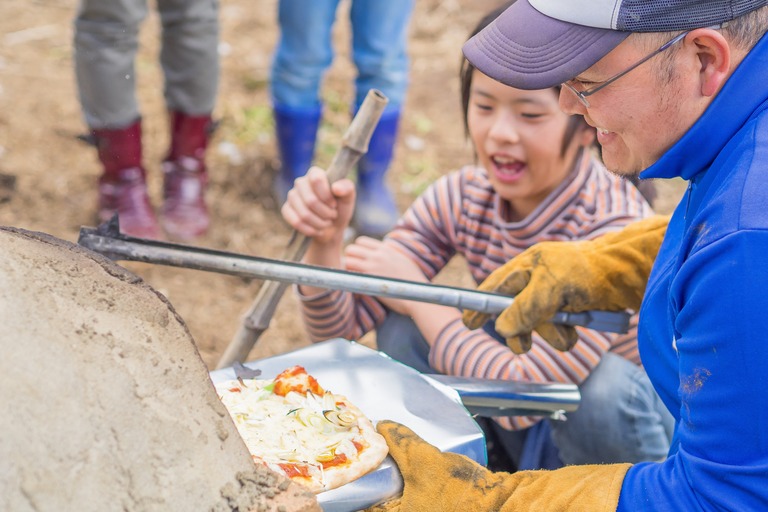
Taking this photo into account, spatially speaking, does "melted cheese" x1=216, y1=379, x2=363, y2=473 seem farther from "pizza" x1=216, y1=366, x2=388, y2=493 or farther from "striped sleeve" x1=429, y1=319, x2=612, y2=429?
"striped sleeve" x1=429, y1=319, x2=612, y2=429

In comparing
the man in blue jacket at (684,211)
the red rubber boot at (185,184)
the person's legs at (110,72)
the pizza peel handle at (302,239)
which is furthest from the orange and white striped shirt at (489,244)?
the red rubber boot at (185,184)

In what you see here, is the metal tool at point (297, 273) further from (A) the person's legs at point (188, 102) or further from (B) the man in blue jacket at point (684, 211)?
(A) the person's legs at point (188, 102)

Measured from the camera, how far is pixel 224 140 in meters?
4.35

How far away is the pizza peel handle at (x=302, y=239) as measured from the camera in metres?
1.96

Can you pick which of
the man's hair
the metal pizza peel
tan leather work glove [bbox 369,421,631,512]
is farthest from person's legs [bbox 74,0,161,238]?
the man's hair

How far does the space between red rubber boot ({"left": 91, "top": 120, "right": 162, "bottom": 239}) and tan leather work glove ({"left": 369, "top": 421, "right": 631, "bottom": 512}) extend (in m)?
2.20

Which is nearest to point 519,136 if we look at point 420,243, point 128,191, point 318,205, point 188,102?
Answer: point 420,243

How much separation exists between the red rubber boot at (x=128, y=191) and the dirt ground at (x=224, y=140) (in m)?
0.16

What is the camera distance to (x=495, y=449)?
2428 millimetres

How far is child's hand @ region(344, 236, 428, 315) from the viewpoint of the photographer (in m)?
2.25

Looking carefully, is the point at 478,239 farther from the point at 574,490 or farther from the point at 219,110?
the point at 219,110

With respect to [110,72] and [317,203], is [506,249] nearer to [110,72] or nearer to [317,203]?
[317,203]

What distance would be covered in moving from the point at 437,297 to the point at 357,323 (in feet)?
1.83

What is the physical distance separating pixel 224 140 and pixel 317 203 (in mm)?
2382
